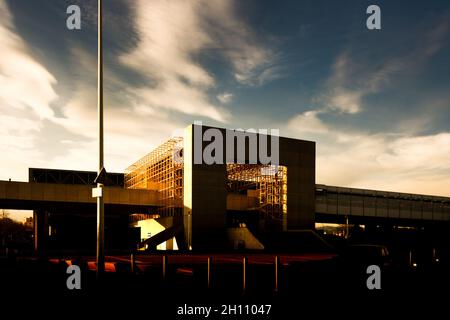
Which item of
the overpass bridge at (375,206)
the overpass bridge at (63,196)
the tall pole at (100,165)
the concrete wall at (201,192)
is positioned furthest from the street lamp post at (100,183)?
the overpass bridge at (375,206)

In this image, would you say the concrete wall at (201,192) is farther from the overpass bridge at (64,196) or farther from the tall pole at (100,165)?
the tall pole at (100,165)

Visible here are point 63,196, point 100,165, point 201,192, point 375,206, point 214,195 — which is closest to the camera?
point 100,165

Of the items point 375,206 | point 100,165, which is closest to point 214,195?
point 100,165

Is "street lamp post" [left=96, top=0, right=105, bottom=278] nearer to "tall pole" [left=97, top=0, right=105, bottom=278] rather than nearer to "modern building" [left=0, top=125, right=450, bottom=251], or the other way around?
"tall pole" [left=97, top=0, right=105, bottom=278]

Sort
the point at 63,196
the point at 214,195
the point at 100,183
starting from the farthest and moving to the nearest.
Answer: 1. the point at 63,196
2. the point at 214,195
3. the point at 100,183

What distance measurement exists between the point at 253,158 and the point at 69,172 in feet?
143

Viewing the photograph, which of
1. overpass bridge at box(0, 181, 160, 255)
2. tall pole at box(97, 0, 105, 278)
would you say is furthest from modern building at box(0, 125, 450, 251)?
tall pole at box(97, 0, 105, 278)

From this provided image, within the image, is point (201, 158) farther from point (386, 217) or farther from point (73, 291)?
point (386, 217)

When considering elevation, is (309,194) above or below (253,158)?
below

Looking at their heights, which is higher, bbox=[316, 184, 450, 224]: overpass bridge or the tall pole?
the tall pole

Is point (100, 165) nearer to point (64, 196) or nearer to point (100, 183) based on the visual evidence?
point (100, 183)
